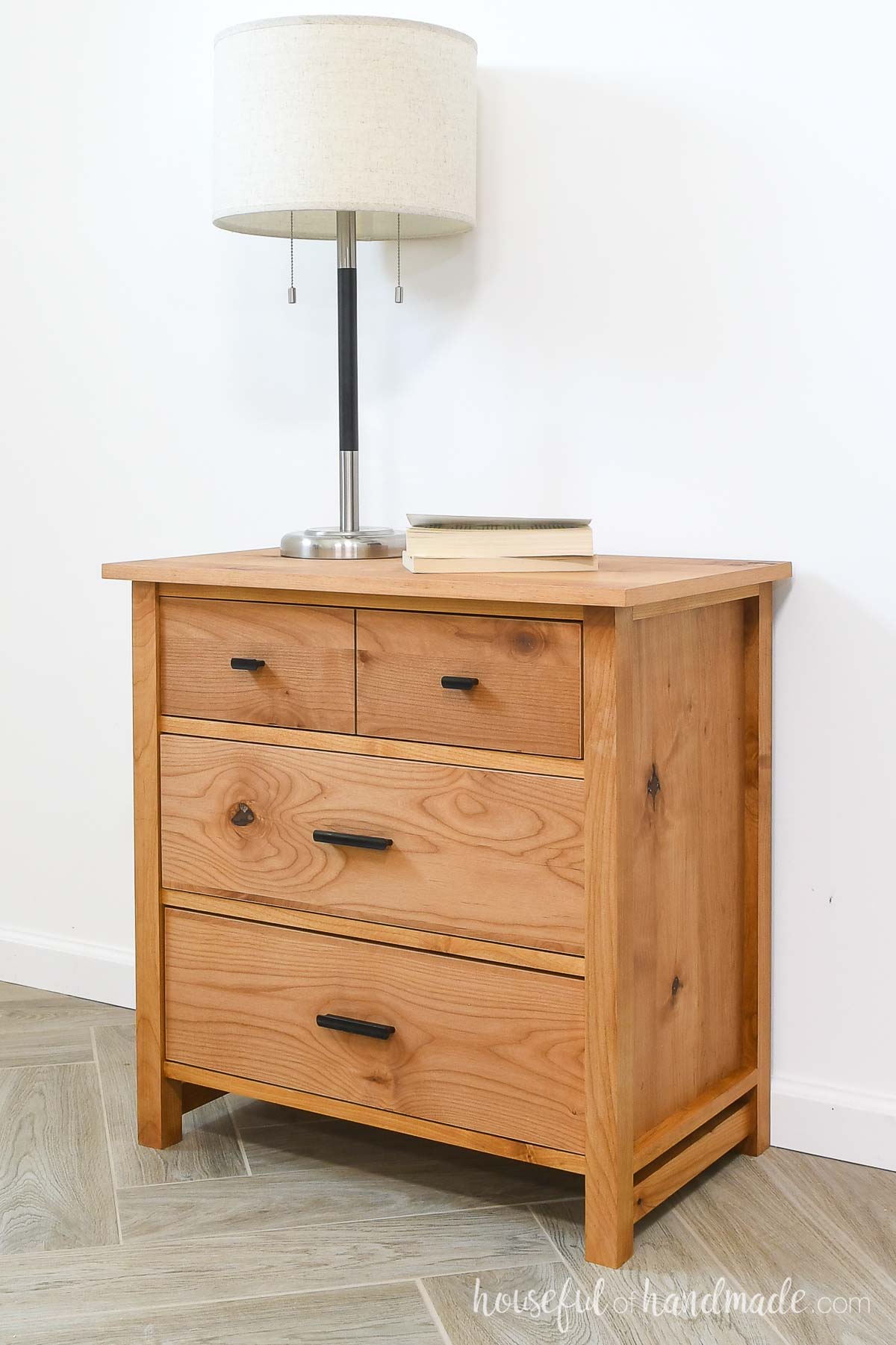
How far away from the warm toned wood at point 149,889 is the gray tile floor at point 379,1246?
0.18 feet

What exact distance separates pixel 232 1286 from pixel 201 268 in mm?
1446

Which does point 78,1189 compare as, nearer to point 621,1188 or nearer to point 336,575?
point 621,1188

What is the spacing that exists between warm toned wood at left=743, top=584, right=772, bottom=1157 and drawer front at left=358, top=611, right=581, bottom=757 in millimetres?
371

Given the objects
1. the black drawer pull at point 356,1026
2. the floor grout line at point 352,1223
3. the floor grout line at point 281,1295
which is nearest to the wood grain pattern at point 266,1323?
the floor grout line at point 281,1295

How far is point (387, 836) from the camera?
1.52 m

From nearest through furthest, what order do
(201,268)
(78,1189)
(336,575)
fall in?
(336,575)
(78,1189)
(201,268)

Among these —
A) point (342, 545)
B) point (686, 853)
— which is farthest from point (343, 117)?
point (686, 853)

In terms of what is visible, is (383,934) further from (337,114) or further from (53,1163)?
(337,114)

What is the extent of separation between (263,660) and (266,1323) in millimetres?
694

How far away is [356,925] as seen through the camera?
1.55m

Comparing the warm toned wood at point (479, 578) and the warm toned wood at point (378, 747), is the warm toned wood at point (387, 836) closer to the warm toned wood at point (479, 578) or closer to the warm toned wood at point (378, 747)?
the warm toned wood at point (378, 747)

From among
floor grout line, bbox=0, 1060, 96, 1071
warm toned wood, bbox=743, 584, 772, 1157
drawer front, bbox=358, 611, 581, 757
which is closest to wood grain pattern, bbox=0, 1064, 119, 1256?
floor grout line, bbox=0, 1060, 96, 1071

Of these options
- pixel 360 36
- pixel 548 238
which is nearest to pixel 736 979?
pixel 548 238

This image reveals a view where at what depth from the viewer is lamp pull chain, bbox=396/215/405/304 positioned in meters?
1.86
